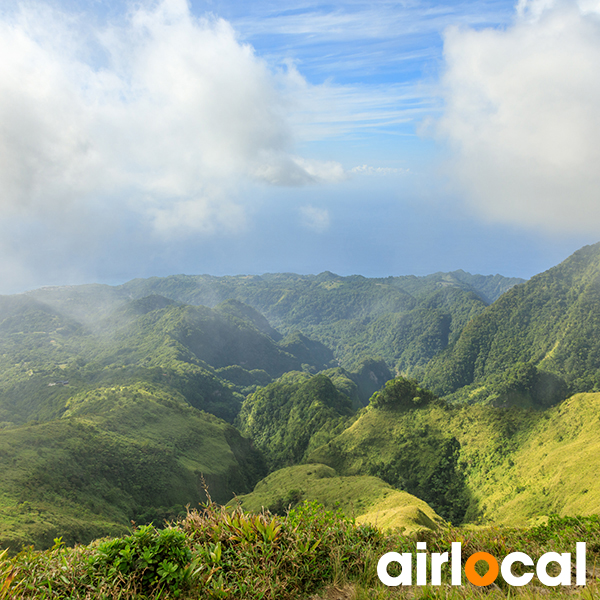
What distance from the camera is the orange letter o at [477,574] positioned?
8.12 meters

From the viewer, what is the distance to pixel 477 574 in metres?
8.51

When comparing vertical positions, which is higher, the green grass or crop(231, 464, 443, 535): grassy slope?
the green grass

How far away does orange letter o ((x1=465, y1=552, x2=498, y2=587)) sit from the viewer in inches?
320

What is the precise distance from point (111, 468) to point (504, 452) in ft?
206

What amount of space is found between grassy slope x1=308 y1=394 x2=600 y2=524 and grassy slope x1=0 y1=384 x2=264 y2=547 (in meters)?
24.3

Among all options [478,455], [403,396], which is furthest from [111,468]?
[478,455]

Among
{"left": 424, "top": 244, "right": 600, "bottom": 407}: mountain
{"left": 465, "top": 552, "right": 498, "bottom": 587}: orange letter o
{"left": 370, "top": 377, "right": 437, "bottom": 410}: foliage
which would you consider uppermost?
{"left": 424, "top": 244, "right": 600, "bottom": 407}: mountain

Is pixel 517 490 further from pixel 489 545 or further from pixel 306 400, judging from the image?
pixel 306 400

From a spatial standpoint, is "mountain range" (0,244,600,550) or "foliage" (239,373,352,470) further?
"foliage" (239,373,352,470)

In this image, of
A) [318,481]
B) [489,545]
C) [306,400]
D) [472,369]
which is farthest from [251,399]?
A: [489,545]

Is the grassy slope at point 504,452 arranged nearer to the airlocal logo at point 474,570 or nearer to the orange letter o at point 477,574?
the airlocal logo at point 474,570

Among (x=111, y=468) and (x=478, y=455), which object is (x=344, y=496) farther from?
(x=111, y=468)

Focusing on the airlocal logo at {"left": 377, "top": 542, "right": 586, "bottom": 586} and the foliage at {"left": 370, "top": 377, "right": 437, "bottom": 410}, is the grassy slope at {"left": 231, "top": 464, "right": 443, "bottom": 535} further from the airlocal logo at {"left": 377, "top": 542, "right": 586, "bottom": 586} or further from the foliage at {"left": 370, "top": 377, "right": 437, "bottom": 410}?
the foliage at {"left": 370, "top": 377, "right": 437, "bottom": 410}

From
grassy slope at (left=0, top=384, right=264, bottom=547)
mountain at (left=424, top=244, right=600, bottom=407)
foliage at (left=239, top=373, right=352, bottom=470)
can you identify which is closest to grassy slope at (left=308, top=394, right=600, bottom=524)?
foliage at (left=239, top=373, right=352, bottom=470)
